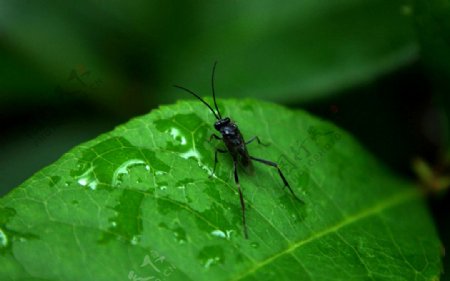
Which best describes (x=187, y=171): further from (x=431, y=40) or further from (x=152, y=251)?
(x=431, y=40)

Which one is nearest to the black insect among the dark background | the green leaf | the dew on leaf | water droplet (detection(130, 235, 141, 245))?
the green leaf

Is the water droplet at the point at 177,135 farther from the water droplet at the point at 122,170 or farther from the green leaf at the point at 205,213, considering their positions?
the water droplet at the point at 122,170

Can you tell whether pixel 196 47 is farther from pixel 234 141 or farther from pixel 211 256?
pixel 211 256

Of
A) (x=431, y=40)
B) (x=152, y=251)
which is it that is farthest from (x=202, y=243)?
(x=431, y=40)

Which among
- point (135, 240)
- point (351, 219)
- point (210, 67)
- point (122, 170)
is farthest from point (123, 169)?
point (210, 67)

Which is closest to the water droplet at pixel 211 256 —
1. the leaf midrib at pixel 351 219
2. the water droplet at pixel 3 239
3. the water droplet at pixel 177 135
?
the leaf midrib at pixel 351 219

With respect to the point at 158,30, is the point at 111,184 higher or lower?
lower
